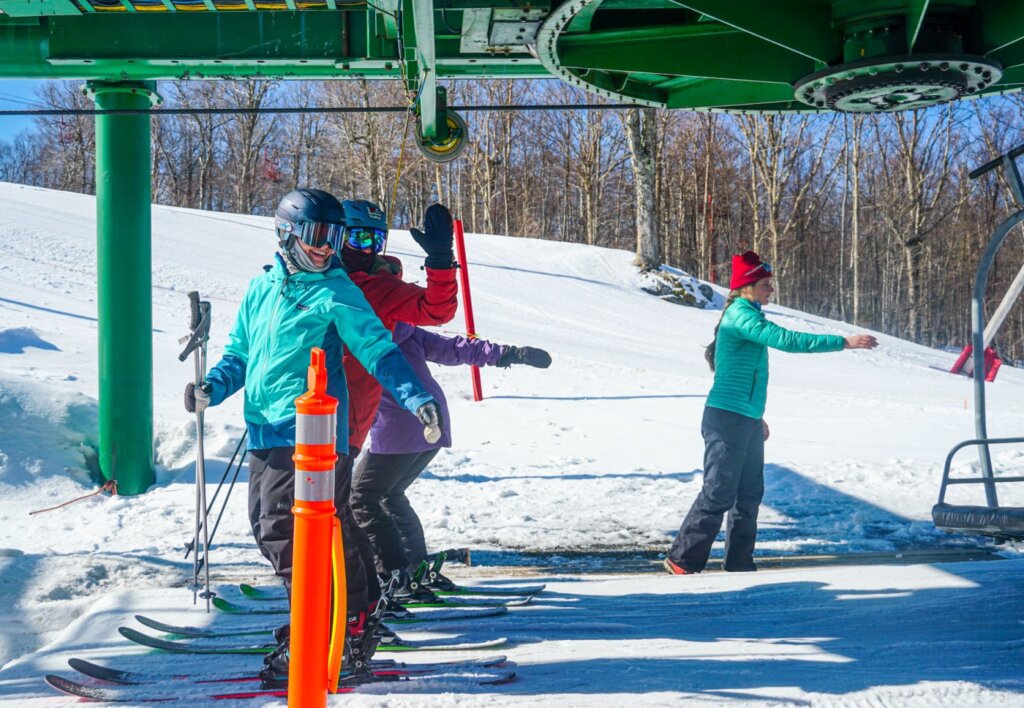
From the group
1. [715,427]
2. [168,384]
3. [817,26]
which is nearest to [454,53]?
[817,26]

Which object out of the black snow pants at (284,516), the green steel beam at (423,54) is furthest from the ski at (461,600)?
the green steel beam at (423,54)

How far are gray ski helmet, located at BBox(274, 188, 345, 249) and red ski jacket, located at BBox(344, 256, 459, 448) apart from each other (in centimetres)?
77

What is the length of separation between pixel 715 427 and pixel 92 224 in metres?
16.3

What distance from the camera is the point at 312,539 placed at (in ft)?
7.86

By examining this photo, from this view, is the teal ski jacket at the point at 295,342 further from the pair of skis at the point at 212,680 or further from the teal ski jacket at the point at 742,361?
the teal ski jacket at the point at 742,361

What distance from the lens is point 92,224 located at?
18.4m

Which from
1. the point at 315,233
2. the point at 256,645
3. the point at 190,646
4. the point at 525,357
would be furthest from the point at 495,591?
the point at 315,233

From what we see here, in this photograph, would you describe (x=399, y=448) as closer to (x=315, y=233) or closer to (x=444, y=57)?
→ (x=315, y=233)

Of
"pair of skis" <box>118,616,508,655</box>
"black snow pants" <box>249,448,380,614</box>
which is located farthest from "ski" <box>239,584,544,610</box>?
"black snow pants" <box>249,448,380,614</box>

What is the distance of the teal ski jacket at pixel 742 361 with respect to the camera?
5.26 m

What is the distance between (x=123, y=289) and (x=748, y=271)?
14.6ft

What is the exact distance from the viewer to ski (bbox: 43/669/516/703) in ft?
10.6

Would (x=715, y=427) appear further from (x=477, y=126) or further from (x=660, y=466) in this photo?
(x=477, y=126)

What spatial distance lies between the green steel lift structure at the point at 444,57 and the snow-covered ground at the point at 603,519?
1.00 metres
